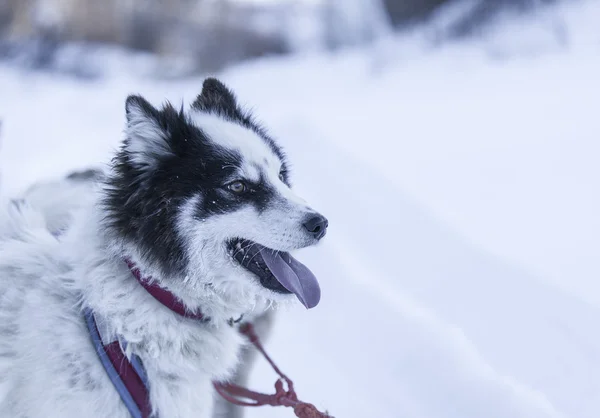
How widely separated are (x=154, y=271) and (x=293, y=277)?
566 millimetres

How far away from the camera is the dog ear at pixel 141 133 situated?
199 centimetres

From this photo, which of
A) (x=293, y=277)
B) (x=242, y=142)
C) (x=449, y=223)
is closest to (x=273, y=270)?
(x=293, y=277)

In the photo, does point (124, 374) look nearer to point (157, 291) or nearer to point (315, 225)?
point (157, 291)

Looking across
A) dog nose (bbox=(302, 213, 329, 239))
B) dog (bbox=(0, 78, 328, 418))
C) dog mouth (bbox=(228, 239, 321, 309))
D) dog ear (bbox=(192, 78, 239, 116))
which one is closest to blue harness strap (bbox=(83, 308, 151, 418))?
dog (bbox=(0, 78, 328, 418))

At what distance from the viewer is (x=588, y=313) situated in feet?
9.52

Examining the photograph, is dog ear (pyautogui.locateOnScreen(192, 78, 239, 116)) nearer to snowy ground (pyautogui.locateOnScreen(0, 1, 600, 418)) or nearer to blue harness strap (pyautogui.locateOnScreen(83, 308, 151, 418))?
blue harness strap (pyautogui.locateOnScreen(83, 308, 151, 418))

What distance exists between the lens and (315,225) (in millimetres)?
2021

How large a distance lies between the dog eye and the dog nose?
0.31 m

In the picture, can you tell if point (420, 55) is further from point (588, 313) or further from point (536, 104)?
point (588, 313)

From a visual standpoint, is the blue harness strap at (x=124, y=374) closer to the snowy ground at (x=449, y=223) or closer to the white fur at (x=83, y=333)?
the white fur at (x=83, y=333)

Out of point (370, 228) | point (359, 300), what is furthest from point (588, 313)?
point (370, 228)

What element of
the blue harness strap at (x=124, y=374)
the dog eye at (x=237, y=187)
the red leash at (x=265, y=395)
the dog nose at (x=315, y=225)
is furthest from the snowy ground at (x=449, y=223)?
the dog eye at (x=237, y=187)

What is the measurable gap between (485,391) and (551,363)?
18.9 inches

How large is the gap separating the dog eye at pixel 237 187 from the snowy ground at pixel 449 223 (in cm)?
141
